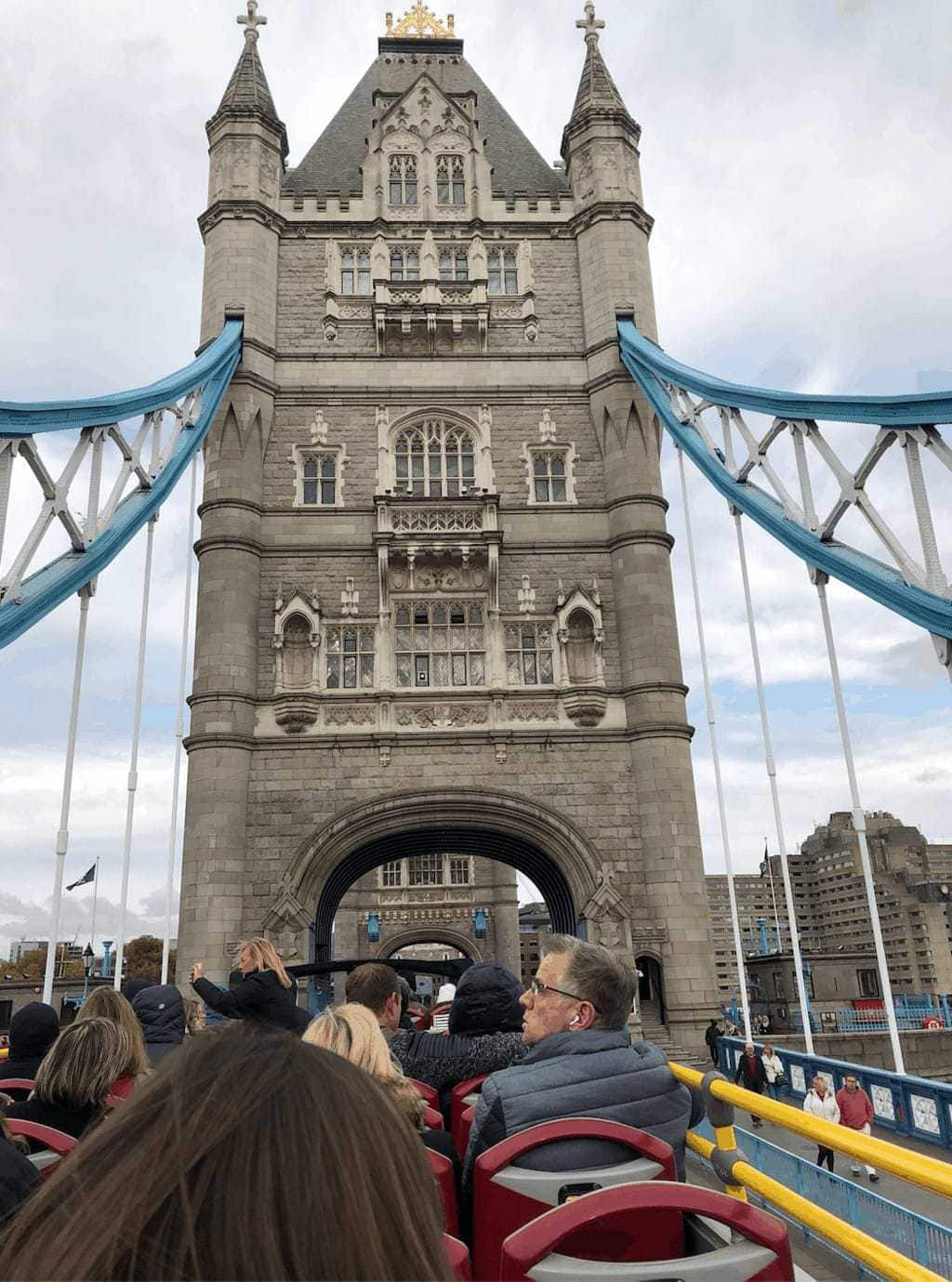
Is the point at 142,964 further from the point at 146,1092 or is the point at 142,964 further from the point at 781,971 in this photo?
the point at 146,1092

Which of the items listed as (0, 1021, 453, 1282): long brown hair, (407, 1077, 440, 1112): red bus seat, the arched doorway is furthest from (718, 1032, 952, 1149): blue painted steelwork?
(0, 1021, 453, 1282): long brown hair

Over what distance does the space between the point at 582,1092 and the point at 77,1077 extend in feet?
5.58

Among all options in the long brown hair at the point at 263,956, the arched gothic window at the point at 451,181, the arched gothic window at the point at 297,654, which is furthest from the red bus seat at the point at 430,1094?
the arched gothic window at the point at 451,181

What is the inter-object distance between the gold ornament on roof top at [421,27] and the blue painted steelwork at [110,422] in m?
11.8

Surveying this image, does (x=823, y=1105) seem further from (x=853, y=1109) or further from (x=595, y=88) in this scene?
(x=595, y=88)

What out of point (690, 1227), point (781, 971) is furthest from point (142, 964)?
point (690, 1227)

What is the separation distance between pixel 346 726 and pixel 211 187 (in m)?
11.9

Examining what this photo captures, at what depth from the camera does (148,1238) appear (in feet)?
2.19

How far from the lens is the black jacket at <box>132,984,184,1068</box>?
5383 millimetres

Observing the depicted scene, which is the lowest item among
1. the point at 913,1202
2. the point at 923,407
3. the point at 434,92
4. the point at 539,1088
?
the point at 913,1202

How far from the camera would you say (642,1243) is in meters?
1.94

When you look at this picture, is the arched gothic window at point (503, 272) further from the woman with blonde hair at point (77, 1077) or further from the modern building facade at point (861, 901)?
the modern building facade at point (861, 901)

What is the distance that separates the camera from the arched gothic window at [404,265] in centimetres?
2000

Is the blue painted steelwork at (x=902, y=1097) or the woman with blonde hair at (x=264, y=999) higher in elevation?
the woman with blonde hair at (x=264, y=999)
